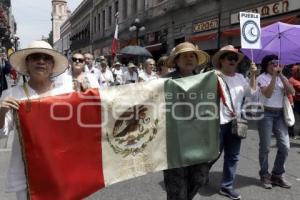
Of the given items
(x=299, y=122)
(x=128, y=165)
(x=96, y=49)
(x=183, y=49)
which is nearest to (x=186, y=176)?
(x=128, y=165)

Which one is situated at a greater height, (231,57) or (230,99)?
(231,57)

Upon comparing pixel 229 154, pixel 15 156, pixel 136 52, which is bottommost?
pixel 229 154

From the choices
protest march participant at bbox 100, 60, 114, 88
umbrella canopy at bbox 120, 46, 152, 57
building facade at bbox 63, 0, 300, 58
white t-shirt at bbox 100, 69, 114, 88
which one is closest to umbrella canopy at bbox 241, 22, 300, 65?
white t-shirt at bbox 100, 69, 114, 88

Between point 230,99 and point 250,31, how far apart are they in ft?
4.68

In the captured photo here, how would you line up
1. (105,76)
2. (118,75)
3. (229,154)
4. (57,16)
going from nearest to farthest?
(229,154)
(105,76)
(118,75)
(57,16)

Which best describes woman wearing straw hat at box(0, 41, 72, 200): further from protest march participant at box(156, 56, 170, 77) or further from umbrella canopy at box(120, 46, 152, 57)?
umbrella canopy at box(120, 46, 152, 57)

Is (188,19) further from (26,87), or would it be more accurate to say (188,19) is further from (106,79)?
(26,87)

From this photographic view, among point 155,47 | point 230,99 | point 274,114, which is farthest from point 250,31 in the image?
point 155,47

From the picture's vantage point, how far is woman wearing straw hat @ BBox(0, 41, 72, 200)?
346 centimetres

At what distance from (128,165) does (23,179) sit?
0.88 m

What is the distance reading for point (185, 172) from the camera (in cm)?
450

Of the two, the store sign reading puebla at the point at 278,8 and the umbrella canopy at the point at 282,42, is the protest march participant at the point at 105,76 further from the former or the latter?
the umbrella canopy at the point at 282,42

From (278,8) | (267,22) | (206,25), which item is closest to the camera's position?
(278,8)

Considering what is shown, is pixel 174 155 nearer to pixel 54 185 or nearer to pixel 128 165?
pixel 128 165
